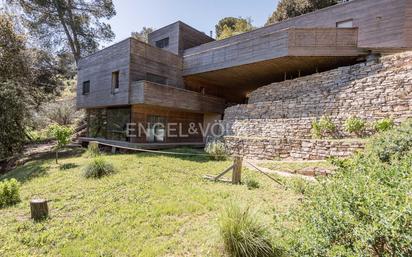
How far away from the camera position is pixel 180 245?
3.70 m

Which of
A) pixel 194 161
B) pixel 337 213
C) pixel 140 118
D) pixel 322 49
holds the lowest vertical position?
pixel 194 161

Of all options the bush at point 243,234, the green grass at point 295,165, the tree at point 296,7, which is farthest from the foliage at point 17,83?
the tree at point 296,7

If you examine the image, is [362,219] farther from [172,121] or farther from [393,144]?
[172,121]

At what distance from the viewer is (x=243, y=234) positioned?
3.04m

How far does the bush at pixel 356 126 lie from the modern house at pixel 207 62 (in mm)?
4399

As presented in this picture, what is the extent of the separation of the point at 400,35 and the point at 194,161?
425 inches

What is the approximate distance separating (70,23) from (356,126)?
23.1 meters

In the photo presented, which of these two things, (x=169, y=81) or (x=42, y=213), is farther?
(x=169, y=81)

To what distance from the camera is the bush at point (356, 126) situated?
812cm

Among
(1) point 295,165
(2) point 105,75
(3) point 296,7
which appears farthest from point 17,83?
(3) point 296,7

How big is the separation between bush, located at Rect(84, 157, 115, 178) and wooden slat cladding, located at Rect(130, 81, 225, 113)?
5088 millimetres

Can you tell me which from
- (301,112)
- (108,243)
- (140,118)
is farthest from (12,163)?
(301,112)

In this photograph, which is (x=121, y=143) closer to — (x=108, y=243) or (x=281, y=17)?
(x=108, y=243)

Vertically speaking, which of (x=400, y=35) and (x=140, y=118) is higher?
(x=400, y=35)
